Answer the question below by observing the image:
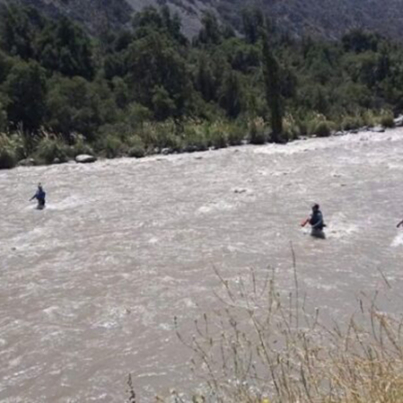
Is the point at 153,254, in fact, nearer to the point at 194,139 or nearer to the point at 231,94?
the point at 194,139

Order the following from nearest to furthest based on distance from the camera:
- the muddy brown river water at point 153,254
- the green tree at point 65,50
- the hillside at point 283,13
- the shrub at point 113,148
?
the muddy brown river water at point 153,254 → the shrub at point 113,148 → the green tree at point 65,50 → the hillside at point 283,13

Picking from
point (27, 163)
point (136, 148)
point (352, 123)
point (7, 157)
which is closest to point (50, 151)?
point (27, 163)

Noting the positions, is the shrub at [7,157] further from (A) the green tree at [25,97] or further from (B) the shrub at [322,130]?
(B) the shrub at [322,130]

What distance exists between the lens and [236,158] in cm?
2456

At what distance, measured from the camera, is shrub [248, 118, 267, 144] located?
94.1ft

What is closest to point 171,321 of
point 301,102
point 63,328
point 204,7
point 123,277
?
point 63,328

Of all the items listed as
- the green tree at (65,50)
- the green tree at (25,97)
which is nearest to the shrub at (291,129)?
the green tree at (25,97)

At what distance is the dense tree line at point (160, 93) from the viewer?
1117 inches

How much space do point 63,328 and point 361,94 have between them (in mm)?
33164

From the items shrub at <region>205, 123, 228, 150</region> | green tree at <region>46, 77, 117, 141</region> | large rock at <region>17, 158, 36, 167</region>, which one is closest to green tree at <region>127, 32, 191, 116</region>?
green tree at <region>46, 77, 117, 141</region>

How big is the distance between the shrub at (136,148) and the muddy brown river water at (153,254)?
12.1 feet

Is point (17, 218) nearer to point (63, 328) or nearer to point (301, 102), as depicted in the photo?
point (63, 328)

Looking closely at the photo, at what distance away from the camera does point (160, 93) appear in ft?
109

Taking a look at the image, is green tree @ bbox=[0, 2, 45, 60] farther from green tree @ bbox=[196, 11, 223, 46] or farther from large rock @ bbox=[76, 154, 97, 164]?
green tree @ bbox=[196, 11, 223, 46]
